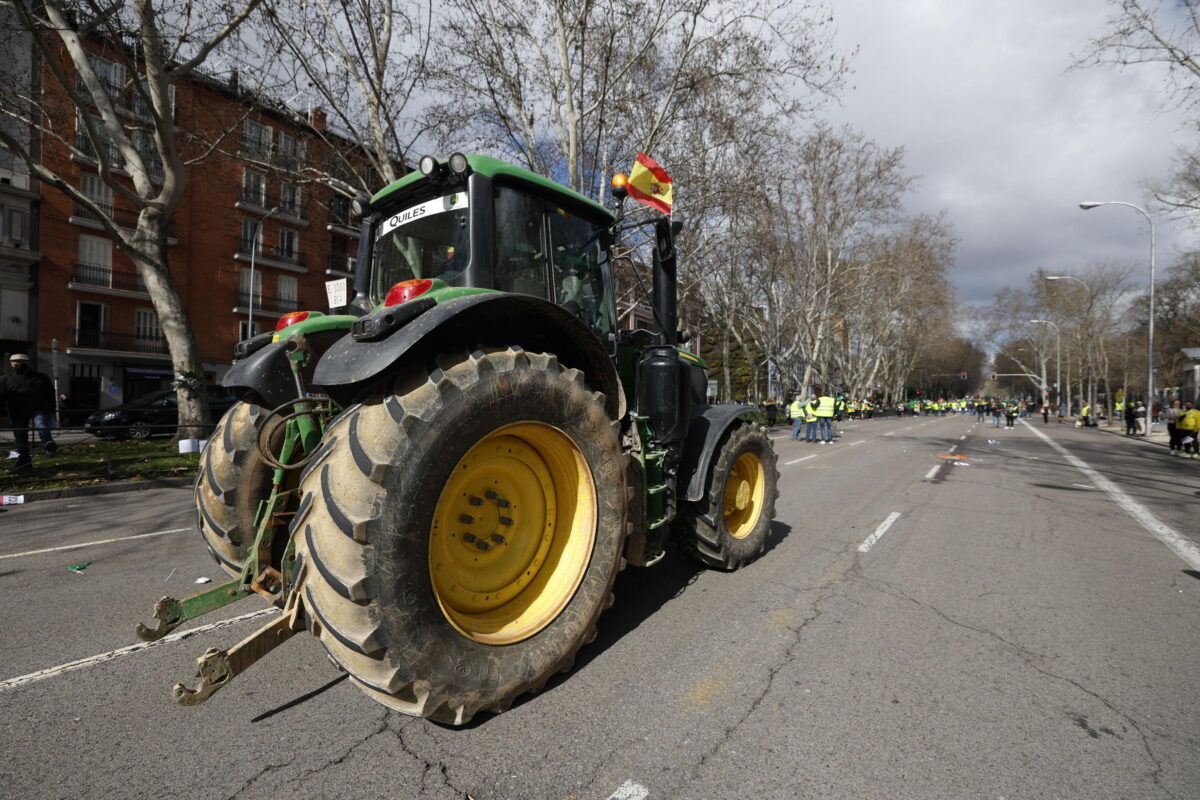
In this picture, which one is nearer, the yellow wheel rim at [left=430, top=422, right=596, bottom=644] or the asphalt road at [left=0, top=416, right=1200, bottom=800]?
the asphalt road at [left=0, top=416, right=1200, bottom=800]

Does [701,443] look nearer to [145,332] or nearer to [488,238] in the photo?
[488,238]

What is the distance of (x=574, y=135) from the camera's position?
15141mm

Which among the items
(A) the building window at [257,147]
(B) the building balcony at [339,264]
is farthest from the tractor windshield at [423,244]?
(B) the building balcony at [339,264]

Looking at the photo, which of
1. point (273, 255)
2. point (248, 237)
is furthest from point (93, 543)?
point (273, 255)

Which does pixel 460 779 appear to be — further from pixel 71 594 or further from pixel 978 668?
pixel 71 594

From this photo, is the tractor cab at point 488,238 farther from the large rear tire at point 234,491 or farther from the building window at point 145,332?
the building window at point 145,332

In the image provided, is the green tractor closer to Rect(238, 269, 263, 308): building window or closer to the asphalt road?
the asphalt road

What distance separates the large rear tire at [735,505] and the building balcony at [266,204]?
3375 centimetres

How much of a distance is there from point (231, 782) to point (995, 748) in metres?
2.78

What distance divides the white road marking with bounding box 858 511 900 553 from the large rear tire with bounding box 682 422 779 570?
1.16 meters

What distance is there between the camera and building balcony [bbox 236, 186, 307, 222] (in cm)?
3250

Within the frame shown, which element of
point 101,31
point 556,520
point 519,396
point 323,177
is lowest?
point 556,520

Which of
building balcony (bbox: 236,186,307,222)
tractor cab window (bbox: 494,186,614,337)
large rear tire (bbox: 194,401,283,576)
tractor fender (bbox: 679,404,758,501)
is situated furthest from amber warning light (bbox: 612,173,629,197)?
building balcony (bbox: 236,186,307,222)

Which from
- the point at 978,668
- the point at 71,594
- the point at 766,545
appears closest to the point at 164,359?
the point at 71,594
